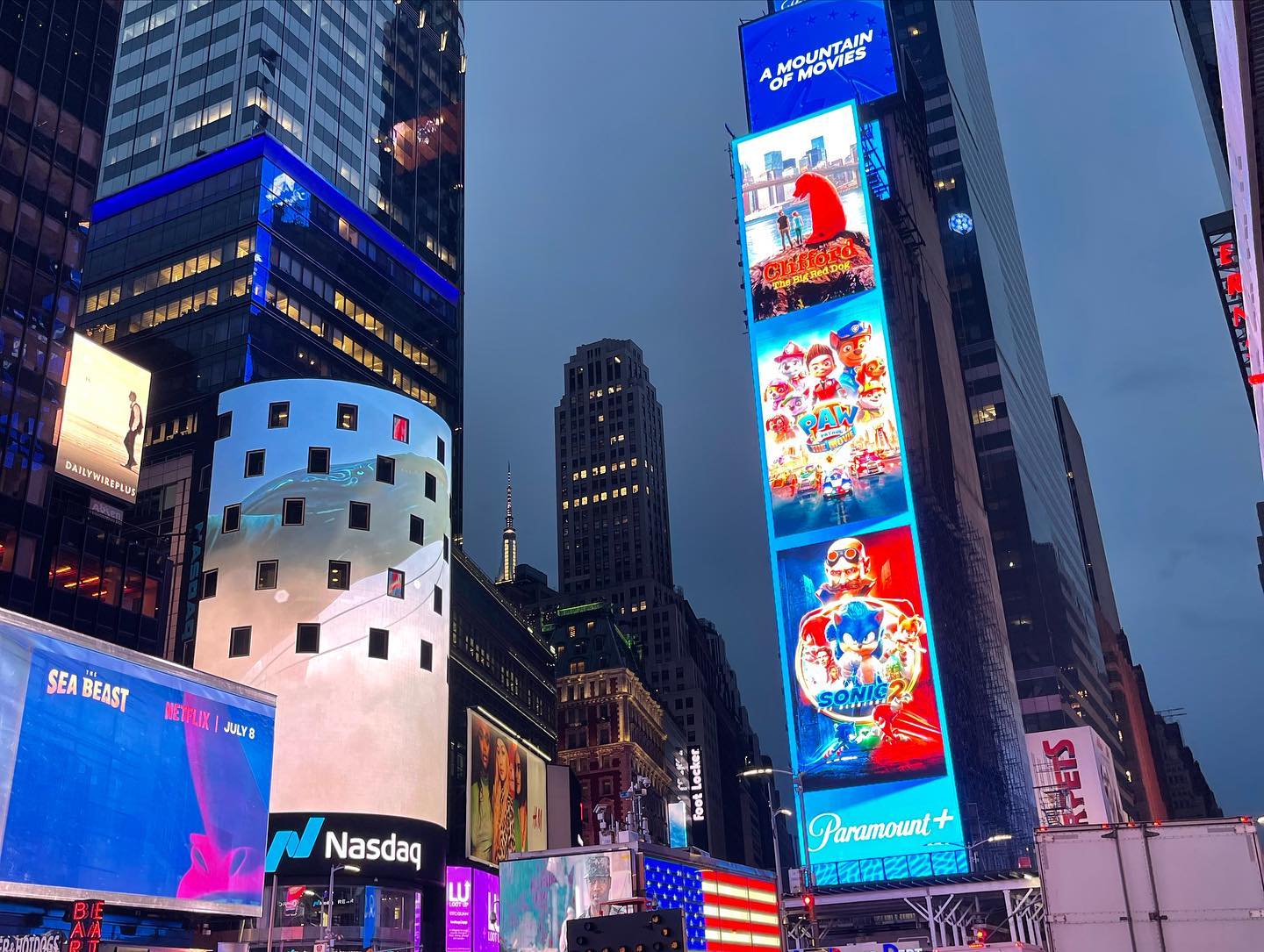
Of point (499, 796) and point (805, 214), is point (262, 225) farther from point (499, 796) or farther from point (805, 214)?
point (499, 796)

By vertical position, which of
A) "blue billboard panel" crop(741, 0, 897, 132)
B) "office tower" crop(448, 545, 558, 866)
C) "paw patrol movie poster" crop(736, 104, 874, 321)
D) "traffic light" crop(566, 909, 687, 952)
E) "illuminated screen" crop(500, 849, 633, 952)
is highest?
"blue billboard panel" crop(741, 0, 897, 132)

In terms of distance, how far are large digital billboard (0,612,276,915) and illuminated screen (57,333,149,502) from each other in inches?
1162

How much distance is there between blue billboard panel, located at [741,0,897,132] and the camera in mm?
103500

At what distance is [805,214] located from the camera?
9144 cm

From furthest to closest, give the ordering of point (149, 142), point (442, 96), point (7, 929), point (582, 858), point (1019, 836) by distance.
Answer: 1. point (442, 96)
2. point (149, 142)
3. point (1019, 836)
4. point (7, 929)
5. point (582, 858)

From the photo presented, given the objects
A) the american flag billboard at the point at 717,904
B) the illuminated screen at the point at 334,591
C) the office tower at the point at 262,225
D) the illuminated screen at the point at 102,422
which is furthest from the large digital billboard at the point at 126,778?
the illuminated screen at the point at 102,422

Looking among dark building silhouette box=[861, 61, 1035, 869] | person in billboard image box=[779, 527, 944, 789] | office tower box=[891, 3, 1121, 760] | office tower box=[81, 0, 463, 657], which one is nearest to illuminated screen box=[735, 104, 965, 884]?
person in billboard image box=[779, 527, 944, 789]

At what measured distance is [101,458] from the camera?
259 ft

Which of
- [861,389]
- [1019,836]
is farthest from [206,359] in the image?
[1019,836]

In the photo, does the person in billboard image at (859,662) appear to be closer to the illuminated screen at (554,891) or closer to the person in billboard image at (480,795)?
the person in billboard image at (480,795)

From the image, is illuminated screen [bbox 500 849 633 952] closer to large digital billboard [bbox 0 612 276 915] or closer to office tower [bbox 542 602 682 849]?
large digital billboard [bbox 0 612 276 915]

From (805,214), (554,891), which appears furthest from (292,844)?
(805,214)

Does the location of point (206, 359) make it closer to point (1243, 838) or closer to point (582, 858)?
point (582, 858)

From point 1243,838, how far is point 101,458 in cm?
7556
